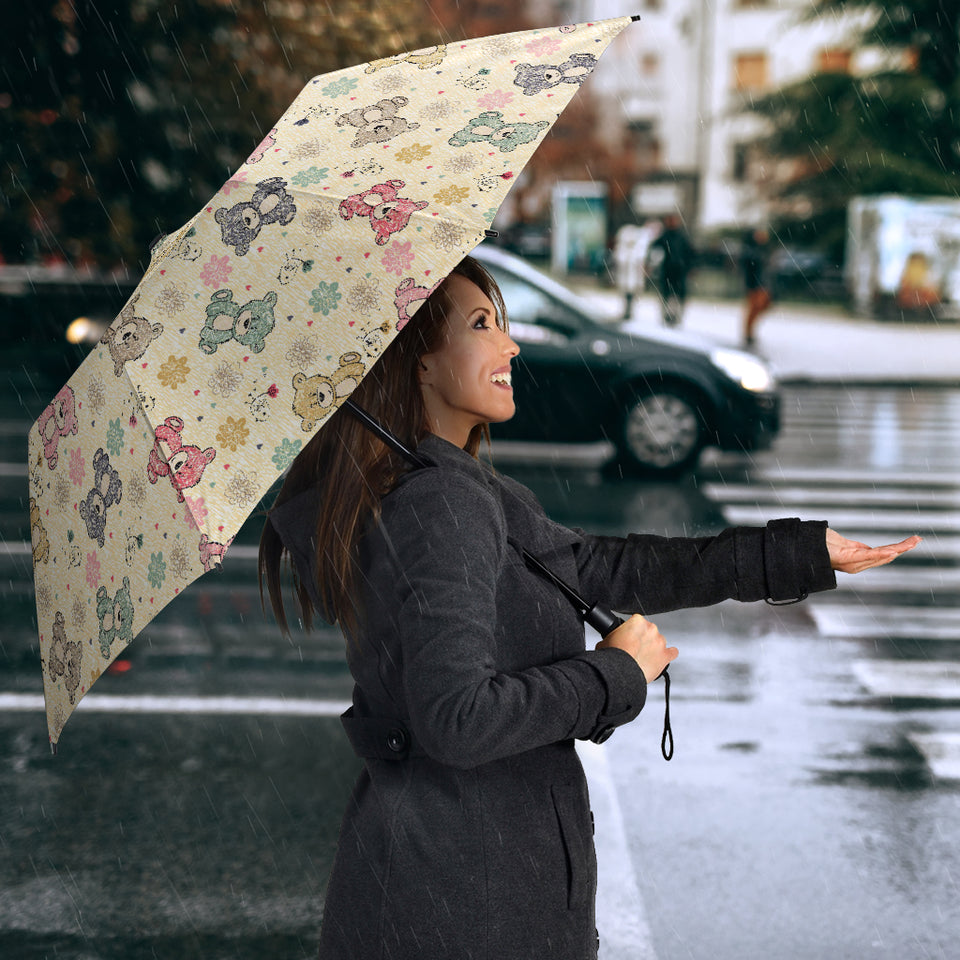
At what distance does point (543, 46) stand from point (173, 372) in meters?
0.81

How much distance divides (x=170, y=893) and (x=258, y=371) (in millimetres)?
2559

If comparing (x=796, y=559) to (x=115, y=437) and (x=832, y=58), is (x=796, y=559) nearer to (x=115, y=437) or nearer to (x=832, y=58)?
(x=115, y=437)

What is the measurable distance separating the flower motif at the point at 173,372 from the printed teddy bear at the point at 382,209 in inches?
13.1

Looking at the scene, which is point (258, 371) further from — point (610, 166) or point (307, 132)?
point (610, 166)

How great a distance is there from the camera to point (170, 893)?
4074 millimetres

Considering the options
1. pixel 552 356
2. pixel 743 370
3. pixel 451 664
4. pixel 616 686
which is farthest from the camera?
pixel 743 370

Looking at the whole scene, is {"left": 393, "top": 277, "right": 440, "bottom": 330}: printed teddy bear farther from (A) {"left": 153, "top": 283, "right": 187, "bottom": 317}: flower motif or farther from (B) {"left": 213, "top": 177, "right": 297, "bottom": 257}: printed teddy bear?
(A) {"left": 153, "top": 283, "right": 187, "bottom": 317}: flower motif

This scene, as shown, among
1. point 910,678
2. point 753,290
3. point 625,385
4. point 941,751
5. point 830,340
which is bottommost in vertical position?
point 830,340

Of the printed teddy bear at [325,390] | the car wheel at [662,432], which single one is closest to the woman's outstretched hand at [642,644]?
the printed teddy bear at [325,390]

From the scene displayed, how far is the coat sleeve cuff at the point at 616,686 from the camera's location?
196 centimetres

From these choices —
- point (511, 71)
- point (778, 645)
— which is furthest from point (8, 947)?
point (778, 645)

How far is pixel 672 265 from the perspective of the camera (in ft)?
74.3

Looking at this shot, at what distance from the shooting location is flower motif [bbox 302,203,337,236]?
6.73ft

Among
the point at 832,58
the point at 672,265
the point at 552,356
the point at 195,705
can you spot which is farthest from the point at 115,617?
the point at 832,58
